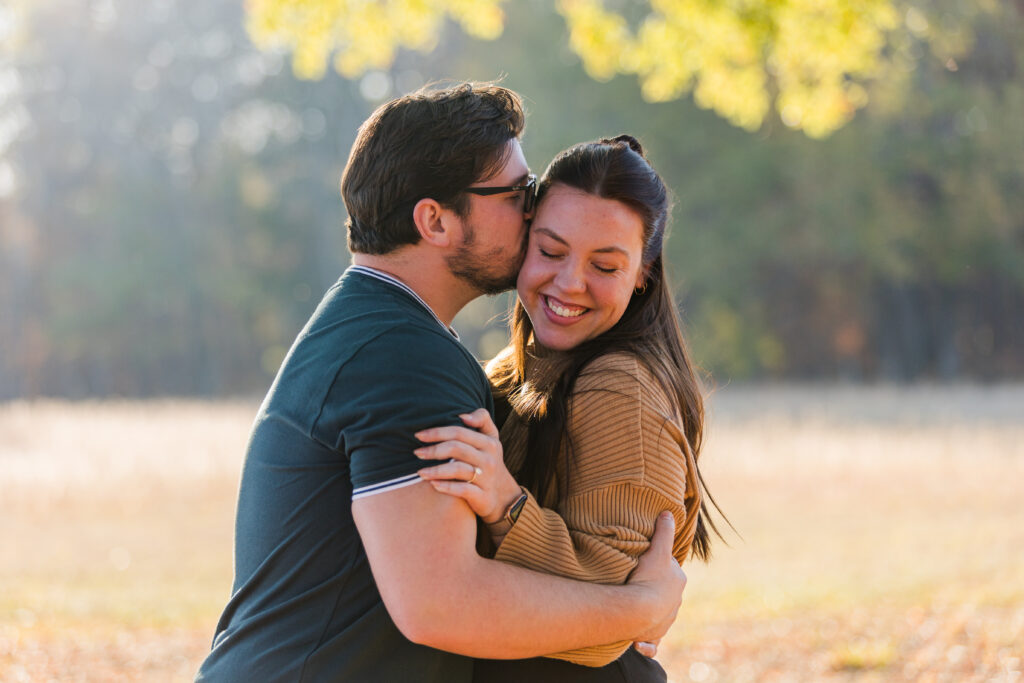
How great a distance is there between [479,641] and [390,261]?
34.0 inches

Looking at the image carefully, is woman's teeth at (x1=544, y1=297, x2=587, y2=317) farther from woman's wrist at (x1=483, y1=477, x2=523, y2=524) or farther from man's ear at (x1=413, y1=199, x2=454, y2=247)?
woman's wrist at (x1=483, y1=477, x2=523, y2=524)

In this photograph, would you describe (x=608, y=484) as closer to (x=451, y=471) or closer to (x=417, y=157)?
(x=451, y=471)

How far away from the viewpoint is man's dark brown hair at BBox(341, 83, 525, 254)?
2344 mm

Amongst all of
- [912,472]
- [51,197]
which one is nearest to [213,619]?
[912,472]

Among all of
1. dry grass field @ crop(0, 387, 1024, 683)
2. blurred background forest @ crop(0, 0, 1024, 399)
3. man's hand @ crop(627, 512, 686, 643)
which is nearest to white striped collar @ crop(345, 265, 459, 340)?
man's hand @ crop(627, 512, 686, 643)

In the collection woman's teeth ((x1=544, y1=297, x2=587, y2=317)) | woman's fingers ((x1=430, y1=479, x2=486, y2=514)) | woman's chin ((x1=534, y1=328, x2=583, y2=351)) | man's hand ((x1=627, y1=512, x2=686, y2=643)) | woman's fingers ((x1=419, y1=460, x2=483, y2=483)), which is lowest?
man's hand ((x1=627, y1=512, x2=686, y2=643))

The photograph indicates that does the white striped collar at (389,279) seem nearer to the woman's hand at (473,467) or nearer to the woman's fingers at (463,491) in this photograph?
the woman's hand at (473,467)

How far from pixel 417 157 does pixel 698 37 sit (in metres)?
7.08

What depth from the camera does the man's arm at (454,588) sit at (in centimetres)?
203

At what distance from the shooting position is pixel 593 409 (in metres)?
2.55

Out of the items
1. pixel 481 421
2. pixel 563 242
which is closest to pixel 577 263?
pixel 563 242

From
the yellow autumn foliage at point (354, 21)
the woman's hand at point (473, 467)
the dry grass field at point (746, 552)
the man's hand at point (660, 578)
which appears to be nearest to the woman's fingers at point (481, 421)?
the woman's hand at point (473, 467)

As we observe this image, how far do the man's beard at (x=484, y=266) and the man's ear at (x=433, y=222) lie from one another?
57mm

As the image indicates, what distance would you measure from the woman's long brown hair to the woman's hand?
33cm
